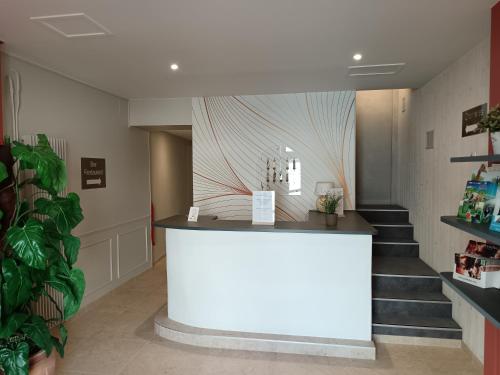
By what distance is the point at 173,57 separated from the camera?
122 inches

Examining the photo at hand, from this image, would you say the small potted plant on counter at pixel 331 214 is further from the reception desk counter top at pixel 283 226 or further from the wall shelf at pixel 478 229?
the wall shelf at pixel 478 229

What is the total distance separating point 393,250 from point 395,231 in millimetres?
312

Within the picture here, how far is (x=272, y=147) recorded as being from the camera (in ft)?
15.5

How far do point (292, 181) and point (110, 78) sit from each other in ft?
8.57

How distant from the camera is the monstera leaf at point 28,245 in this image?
2.21 m

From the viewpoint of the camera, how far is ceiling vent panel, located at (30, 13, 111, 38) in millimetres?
2293

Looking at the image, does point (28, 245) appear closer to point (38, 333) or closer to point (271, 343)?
point (38, 333)

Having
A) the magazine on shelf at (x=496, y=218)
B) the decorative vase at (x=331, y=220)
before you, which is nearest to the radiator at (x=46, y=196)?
the decorative vase at (x=331, y=220)

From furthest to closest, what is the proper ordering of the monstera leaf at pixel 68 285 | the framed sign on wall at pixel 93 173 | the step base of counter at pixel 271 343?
the framed sign on wall at pixel 93 173, the step base of counter at pixel 271 343, the monstera leaf at pixel 68 285

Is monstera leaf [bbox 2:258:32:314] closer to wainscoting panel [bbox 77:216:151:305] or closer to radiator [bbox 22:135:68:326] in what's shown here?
radiator [bbox 22:135:68:326]

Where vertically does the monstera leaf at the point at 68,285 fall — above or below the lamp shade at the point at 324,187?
below

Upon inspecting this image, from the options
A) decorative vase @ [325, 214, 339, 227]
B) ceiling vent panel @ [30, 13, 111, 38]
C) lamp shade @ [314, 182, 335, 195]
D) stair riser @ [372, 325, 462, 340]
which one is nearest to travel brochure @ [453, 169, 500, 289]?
decorative vase @ [325, 214, 339, 227]

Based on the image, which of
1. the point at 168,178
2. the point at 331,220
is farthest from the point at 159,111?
the point at 331,220

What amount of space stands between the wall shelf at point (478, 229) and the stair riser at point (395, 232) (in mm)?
2461
